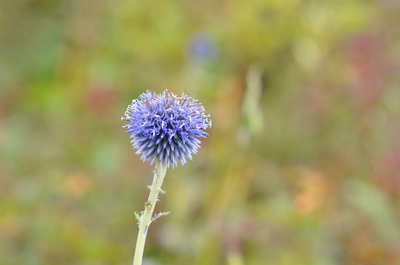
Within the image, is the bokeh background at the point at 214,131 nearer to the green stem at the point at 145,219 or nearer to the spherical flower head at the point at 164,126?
the spherical flower head at the point at 164,126

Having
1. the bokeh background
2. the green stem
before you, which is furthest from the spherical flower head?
the bokeh background

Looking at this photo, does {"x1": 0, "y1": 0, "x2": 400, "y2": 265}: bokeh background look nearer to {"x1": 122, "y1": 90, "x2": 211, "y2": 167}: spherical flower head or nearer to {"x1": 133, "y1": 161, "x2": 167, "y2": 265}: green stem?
{"x1": 122, "y1": 90, "x2": 211, "y2": 167}: spherical flower head

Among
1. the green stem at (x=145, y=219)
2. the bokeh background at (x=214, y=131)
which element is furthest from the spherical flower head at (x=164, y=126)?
the bokeh background at (x=214, y=131)

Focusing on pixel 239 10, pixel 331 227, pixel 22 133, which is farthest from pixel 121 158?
pixel 239 10

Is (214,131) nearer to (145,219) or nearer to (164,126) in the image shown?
(164,126)

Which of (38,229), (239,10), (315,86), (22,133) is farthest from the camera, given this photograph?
(239,10)

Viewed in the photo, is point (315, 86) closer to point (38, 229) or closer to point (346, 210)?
point (346, 210)
